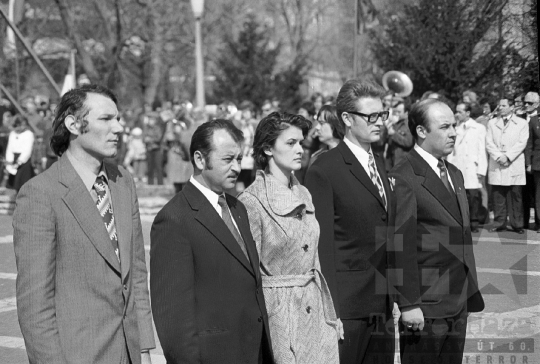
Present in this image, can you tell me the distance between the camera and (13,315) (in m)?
8.83

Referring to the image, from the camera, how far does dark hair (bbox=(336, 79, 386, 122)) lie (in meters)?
5.30

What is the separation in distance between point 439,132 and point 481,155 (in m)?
9.83

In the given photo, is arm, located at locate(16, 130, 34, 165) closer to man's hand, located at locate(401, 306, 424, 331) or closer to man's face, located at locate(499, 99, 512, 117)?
man's face, located at locate(499, 99, 512, 117)

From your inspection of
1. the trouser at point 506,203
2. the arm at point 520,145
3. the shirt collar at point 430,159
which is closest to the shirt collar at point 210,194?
the shirt collar at point 430,159

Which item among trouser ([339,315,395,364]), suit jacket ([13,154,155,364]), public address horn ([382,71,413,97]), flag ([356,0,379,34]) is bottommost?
trouser ([339,315,395,364])

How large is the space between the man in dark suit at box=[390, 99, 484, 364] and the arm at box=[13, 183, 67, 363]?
2.20 meters

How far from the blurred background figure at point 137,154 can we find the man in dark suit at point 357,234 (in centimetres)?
1898

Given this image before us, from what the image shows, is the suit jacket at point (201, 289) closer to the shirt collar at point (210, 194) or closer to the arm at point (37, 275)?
the shirt collar at point (210, 194)

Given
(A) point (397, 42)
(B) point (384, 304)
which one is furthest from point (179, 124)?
(B) point (384, 304)

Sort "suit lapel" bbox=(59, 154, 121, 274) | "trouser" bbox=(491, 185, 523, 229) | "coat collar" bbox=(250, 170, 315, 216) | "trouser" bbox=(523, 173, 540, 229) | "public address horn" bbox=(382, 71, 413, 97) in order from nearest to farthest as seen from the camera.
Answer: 1. "suit lapel" bbox=(59, 154, 121, 274)
2. "coat collar" bbox=(250, 170, 315, 216)
3. "trouser" bbox=(523, 173, 540, 229)
4. "trouser" bbox=(491, 185, 523, 229)
5. "public address horn" bbox=(382, 71, 413, 97)

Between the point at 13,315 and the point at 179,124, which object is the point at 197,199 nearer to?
the point at 13,315

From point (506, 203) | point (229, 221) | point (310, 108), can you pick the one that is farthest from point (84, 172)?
point (310, 108)

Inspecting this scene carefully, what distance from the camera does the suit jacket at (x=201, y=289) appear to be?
4.16 meters


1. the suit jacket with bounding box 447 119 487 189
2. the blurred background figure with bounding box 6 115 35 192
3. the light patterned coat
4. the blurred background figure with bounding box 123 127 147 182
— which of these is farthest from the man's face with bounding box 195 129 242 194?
the blurred background figure with bounding box 123 127 147 182
